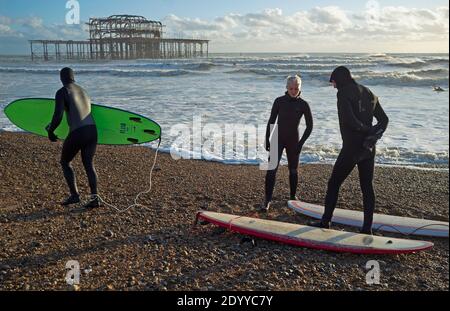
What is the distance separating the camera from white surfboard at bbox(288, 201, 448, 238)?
3.87 meters

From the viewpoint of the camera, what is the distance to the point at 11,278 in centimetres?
297

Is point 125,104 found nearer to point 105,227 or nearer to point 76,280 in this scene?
point 105,227

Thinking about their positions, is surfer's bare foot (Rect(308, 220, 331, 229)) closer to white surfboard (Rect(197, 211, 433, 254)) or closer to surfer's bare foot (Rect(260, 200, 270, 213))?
white surfboard (Rect(197, 211, 433, 254))

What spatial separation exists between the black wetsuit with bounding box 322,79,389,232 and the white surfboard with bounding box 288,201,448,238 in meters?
0.45

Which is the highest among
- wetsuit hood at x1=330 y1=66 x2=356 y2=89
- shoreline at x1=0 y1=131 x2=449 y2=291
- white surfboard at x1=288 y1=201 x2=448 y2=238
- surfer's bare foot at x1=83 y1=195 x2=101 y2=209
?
wetsuit hood at x1=330 y1=66 x2=356 y2=89

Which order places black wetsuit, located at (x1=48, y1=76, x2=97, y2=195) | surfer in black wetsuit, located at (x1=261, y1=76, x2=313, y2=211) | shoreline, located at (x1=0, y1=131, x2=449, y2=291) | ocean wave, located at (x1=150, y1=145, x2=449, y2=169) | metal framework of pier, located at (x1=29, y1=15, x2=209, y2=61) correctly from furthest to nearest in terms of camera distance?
metal framework of pier, located at (x1=29, y1=15, x2=209, y2=61), ocean wave, located at (x1=150, y1=145, x2=449, y2=169), surfer in black wetsuit, located at (x1=261, y1=76, x2=313, y2=211), black wetsuit, located at (x1=48, y1=76, x2=97, y2=195), shoreline, located at (x1=0, y1=131, x2=449, y2=291)

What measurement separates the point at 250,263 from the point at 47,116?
4.23 meters

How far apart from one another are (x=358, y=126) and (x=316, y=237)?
3.68 feet

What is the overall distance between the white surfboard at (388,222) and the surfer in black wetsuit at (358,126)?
466 mm

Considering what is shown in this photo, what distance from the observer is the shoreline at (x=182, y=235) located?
119 inches

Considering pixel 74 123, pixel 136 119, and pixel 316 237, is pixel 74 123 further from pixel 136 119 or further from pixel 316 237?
pixel 316 237

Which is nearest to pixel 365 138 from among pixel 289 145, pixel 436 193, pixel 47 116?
pixel 289 145

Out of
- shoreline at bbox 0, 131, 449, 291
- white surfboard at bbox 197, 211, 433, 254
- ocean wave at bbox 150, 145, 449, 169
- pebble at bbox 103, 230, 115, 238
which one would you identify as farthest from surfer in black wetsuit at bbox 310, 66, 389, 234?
ocean wave at bbox 150, 145, 449, 169

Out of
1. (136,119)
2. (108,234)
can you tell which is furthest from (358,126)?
(136,119)
